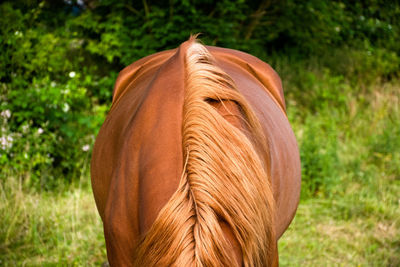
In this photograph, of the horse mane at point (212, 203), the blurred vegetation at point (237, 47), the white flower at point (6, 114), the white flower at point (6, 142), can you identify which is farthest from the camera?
the white flower at point (6, 114)

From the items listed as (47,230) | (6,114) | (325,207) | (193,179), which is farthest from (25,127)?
(193,179)

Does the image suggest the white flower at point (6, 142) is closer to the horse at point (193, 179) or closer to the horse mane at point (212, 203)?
the horse at point (193, 179)

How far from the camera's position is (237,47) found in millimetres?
6012

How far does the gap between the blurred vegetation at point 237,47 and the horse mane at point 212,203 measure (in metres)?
2.36

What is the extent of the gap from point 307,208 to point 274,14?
164 inches

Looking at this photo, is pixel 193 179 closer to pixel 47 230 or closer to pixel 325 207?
pixel 47 230

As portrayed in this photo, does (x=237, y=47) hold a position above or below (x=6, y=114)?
below

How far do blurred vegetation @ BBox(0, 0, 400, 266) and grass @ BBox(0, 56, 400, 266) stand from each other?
0.5 inches

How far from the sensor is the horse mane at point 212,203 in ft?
3.22

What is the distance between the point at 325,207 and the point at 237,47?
282 centimetres

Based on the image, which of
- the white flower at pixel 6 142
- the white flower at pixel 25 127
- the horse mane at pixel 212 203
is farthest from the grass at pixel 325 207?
the horse mane at pixel 212 203

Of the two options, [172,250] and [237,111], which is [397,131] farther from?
[172,250]

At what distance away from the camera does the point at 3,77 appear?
461 centimetres

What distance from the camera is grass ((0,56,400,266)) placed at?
3311 millimetres
